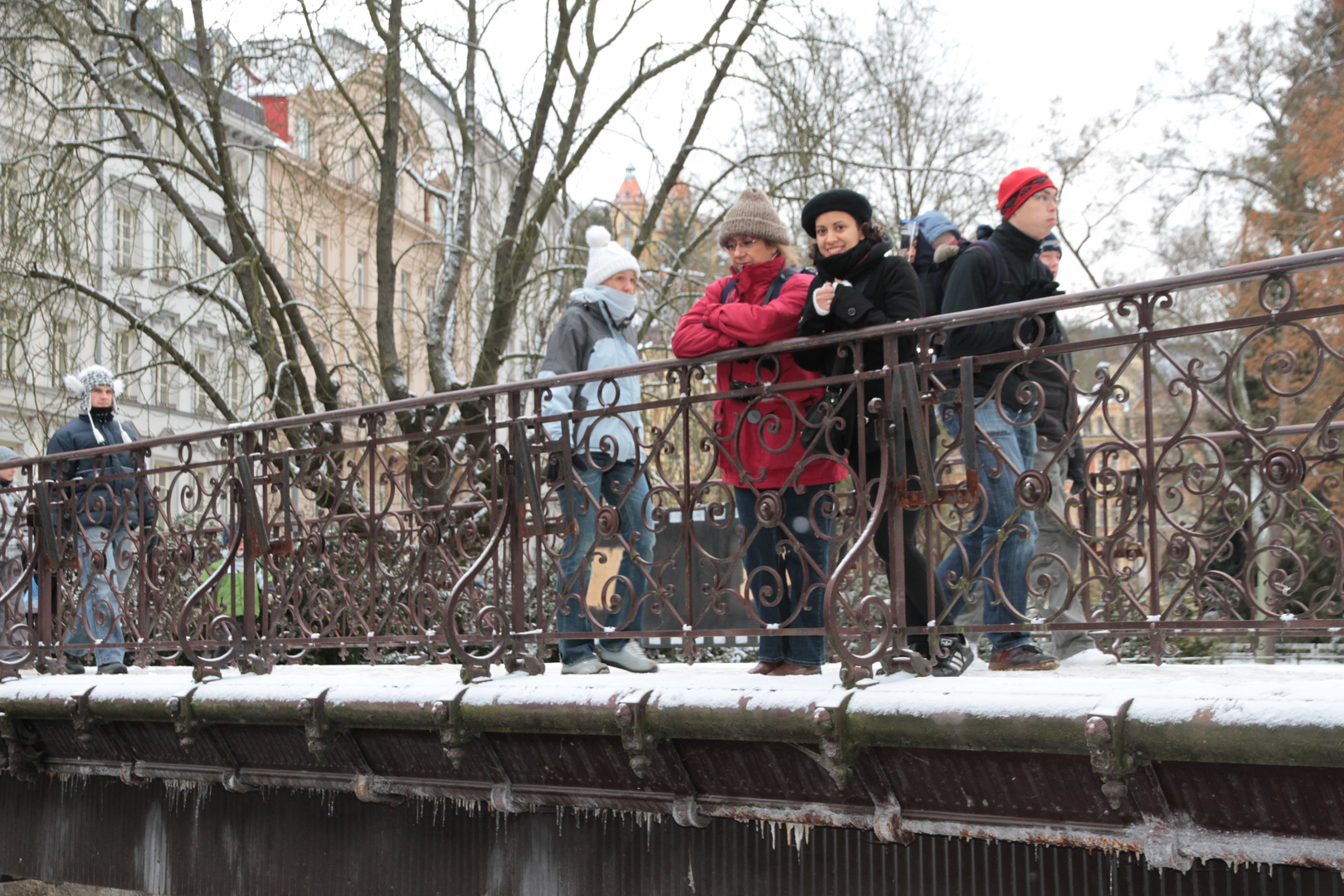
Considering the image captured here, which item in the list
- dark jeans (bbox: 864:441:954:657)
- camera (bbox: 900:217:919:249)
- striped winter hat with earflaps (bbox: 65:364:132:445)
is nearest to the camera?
dark jeans (bbox: 864:441:954:657)

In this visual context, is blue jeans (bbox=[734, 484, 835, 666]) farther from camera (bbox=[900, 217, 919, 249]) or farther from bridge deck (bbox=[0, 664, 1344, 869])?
camera (bbox=[900, 217, 919, 249])

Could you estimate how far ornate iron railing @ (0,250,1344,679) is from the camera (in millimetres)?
4312

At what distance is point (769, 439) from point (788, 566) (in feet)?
1.70

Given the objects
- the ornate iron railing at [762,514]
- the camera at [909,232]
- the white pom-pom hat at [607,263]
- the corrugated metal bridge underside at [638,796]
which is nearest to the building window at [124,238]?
the ornate iron railing at [762,514]

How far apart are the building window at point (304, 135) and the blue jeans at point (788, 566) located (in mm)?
11205

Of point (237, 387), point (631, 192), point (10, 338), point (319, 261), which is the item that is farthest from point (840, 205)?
Answer: point (631, 192)

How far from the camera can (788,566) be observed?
530cm

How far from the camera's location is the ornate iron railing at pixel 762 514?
14.1 feet

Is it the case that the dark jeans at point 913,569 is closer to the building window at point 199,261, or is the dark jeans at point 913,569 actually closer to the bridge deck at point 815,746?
the bridge deck at point 815,746

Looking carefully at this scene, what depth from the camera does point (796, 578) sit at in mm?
5277

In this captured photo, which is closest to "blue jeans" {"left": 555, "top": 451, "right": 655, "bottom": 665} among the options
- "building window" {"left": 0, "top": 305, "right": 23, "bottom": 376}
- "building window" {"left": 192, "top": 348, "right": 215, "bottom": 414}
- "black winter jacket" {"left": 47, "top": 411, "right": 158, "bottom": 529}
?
"black winter jacket" {"left": 47, "top": 411, "right": 158, "bottom": 529}

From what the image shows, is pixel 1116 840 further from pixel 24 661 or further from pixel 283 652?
pixel 24 661

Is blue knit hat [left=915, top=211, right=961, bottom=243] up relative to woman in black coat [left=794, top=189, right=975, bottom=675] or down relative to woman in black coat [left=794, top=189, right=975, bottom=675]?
up

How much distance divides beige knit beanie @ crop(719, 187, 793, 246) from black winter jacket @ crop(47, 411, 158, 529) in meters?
3.96
